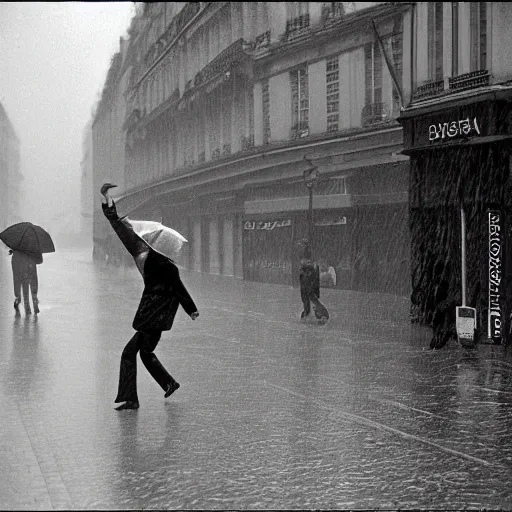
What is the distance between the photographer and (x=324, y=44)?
20.5 m

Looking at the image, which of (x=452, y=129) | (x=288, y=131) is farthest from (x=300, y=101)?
(x=452, y=129)

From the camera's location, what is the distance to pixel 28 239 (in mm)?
16016

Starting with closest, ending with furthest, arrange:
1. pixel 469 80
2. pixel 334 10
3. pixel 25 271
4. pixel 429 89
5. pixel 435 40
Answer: pixel 469 80 < pixel 435 40 < pixel 429 89 < pixel 25 271 < pixel 334 10

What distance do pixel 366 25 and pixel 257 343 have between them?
29.5 feet

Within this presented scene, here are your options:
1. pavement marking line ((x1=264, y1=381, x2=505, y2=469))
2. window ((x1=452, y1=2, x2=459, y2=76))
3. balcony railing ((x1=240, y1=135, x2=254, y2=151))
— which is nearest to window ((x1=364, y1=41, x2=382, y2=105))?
balcony railing ((x1=240, y1=135, x2=254, y2=151))

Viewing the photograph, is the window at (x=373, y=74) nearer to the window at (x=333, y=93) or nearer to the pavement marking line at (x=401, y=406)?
the window at (x=333, y=93)

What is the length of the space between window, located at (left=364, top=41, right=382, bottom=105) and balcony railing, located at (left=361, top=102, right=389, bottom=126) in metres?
0.11

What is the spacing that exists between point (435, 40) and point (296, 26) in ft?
21.6

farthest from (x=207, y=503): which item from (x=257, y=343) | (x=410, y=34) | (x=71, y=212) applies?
(x=71, y=212)

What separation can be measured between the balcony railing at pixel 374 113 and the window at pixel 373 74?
4.2 inches

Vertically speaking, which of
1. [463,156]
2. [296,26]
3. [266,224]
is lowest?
[266,224]

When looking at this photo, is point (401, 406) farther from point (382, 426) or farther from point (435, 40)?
point (435, 40)

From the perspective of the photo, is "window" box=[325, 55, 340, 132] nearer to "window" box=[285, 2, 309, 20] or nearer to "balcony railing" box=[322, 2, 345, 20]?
"window" box=[285, 2, 309, 20]

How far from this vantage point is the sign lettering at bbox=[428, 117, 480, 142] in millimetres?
12484
